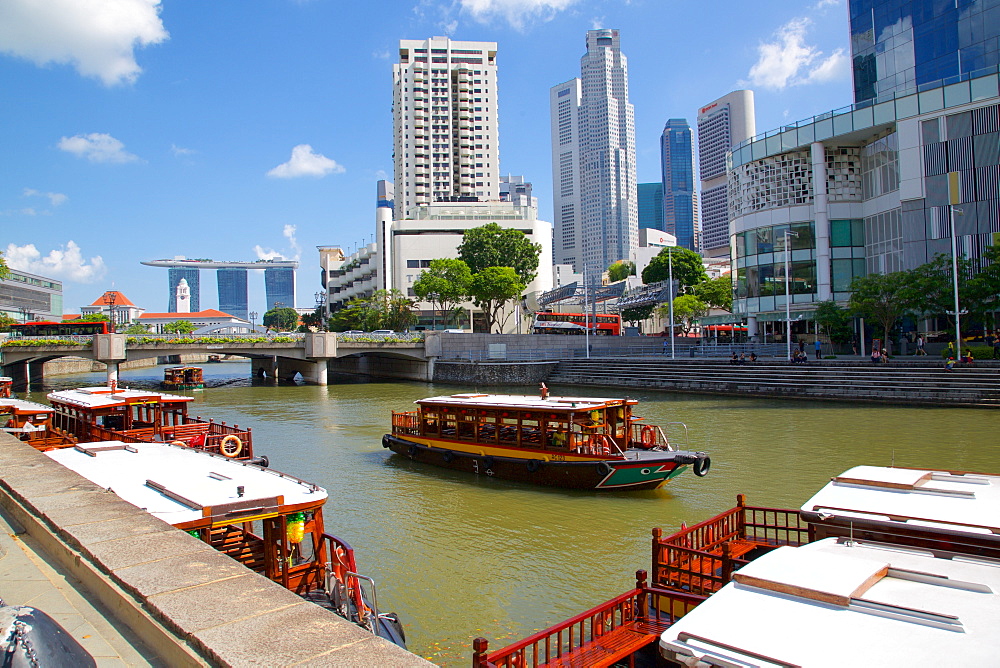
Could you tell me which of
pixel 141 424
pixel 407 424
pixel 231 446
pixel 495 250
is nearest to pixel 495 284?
pixel 495 250

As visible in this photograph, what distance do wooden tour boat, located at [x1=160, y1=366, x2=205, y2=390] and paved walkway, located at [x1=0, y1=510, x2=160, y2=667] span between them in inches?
A: 1925

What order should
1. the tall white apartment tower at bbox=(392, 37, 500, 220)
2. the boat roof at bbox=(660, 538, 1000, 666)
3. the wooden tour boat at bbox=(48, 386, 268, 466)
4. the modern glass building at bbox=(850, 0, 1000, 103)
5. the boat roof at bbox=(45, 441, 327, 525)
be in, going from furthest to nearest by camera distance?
the tall white apartment tower at bbox=(392, 37, 500, 220), the modern glass building at bbox=(850, 0, 1000, 103), the wooden tour boat at bbox=(48, 386, 268, 466), the boat roof at bbox=(45, 441, 327, 525), the boat roof at bbox=(660, 538, 1000, 666)

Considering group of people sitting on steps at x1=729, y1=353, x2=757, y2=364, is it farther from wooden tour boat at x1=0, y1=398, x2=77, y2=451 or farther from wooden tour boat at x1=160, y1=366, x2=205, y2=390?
wooden tour boat at x1=160, y1=366, x2=205, y2=390

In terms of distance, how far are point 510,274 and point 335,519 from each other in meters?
50.6

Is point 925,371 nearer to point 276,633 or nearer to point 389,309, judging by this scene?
point 276,633

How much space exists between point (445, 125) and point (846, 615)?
11218cm

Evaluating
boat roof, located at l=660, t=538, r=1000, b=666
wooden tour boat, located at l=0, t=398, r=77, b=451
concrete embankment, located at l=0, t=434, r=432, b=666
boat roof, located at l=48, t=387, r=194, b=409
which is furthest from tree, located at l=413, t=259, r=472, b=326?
boat roof, located at l=660, t=538, r=1000, b=666

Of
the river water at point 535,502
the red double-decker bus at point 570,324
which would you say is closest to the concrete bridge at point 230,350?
the red double-decker bus at point 570,324

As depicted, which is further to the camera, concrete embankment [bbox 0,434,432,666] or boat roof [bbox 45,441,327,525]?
boat roof [bbox 45,441,327,525]

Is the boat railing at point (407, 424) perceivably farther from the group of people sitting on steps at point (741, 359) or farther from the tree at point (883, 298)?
the tree at point (883, 298)

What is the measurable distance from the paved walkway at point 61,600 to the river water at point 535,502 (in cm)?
462

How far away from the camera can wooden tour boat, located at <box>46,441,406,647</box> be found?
7004 mm

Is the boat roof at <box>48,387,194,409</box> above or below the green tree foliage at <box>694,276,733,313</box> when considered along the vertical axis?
below

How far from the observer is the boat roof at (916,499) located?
6664mm
